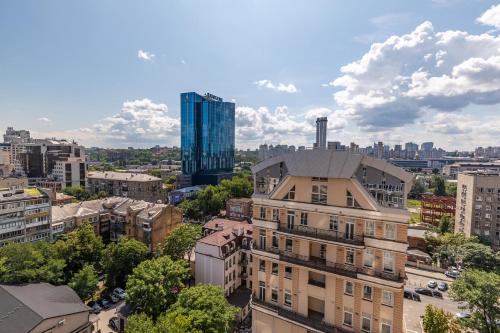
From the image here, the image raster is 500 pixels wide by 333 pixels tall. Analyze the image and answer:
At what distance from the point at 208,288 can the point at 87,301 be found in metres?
20.5

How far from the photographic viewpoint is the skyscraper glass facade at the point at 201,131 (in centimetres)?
12081

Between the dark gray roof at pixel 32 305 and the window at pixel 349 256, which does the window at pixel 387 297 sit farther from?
the dark gray roof at pixel 32 305

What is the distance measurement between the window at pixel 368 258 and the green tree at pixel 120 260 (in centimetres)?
3016

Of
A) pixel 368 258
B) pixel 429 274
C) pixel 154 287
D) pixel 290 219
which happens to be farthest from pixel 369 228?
pixel 429 274

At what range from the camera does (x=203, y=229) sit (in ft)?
142

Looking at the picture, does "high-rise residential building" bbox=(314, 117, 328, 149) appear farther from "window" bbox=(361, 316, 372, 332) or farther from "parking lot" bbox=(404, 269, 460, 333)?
"parking lot" bbox=(404, 269, 460, 333)

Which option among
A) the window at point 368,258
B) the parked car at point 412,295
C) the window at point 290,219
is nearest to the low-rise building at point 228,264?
the window at point 290,219

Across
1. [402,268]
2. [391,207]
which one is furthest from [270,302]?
[391,207]

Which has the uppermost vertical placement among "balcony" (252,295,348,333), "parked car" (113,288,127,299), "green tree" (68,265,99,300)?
"balcony" (252,295,348,333)

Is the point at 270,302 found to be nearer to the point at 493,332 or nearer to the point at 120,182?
the point at 493,332

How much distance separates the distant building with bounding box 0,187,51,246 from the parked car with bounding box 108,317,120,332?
64.0 feet

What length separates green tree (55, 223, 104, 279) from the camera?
34.6 meters

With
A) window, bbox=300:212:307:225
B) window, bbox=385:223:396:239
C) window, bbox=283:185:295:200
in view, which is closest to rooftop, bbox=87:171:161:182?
window, bbox=283:185:295:200

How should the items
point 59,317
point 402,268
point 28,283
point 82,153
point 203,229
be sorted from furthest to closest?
point 82,153 → point 203,229 → point 28,283 → point 59,317 → point 402,268
